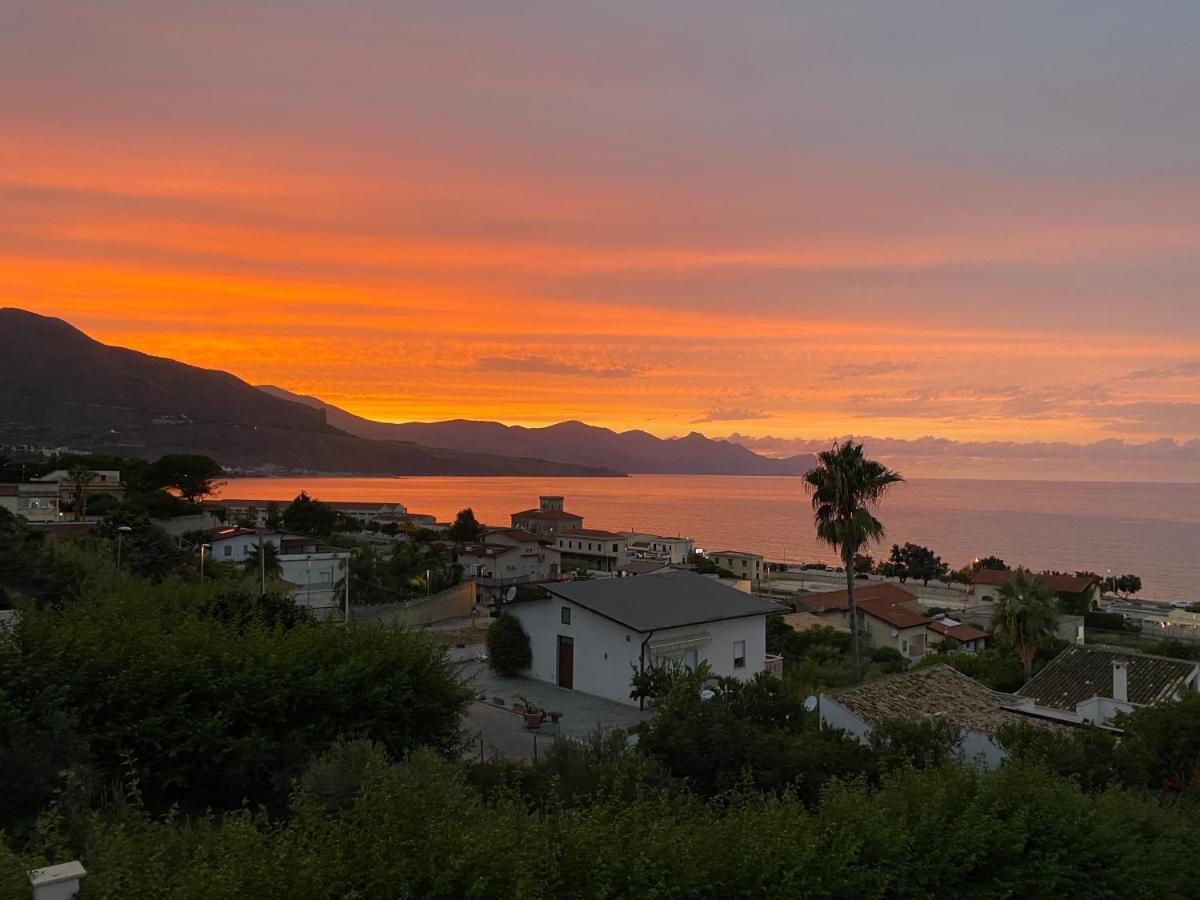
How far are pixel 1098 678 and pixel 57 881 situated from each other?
80.1 ft

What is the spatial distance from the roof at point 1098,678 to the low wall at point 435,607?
27.4 m

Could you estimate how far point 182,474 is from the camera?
Answer: 75.5m

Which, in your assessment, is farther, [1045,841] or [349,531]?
[349,531]

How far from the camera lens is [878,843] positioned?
7891 millimetres

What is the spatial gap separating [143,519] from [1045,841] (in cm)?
4900

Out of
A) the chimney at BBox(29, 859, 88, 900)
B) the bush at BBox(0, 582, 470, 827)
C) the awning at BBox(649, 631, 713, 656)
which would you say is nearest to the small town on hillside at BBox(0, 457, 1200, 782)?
the awning at BBox(649, 631, 713, 656)

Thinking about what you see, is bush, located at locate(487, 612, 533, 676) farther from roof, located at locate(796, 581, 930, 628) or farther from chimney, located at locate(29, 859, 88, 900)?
roof, located at locate(796, 581, 930, 628)

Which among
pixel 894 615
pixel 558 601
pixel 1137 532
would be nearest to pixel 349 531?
pixel 894 615

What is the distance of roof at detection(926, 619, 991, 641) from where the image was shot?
4872 centimetres

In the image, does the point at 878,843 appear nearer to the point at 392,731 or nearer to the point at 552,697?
the point at 392,731

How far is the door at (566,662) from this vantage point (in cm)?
2342

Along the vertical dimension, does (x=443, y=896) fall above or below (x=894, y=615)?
above

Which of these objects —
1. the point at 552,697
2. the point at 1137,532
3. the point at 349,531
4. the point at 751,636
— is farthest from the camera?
the point at 1137,532

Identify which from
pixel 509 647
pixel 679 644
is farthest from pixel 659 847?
pixel 509 647
